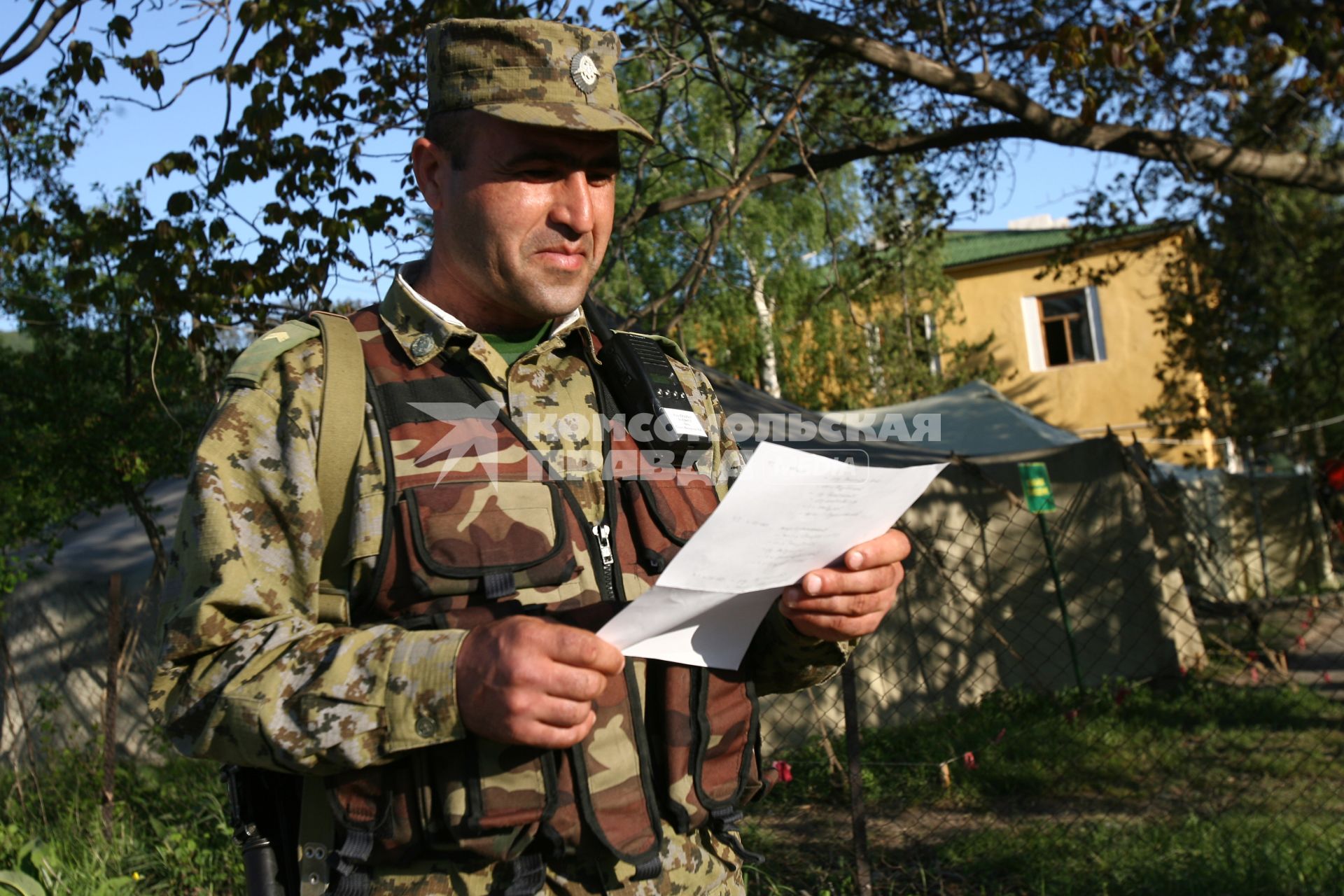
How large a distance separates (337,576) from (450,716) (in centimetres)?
29

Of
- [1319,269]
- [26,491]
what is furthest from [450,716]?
[1319,269]

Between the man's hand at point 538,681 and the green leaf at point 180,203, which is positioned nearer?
the man's hand at point 538,681

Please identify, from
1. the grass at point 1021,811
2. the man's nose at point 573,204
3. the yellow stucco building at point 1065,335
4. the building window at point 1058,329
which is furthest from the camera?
the building window at point 1058,329

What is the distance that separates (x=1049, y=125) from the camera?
6191 mm

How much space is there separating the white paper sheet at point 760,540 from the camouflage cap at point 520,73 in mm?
644

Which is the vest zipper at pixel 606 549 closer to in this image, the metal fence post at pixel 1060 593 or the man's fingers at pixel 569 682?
the man's fingers at pixel 569 682

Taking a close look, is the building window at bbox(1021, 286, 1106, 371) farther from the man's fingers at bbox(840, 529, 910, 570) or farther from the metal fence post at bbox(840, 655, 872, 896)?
the man's fingers at bbox(840, 529, 910, 570)

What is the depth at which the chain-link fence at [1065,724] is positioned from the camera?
4543 millimetres

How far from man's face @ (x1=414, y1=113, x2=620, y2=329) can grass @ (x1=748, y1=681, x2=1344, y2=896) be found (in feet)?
9.75

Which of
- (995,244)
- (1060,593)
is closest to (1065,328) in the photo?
(995,244)

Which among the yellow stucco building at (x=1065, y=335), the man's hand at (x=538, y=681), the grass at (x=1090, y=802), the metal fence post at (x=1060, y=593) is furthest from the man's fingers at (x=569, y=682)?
the yellow stucco building at (x=1065, y=335)

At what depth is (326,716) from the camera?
120 cm

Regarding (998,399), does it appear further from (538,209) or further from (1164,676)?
(538,209)

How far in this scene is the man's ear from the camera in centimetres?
163
